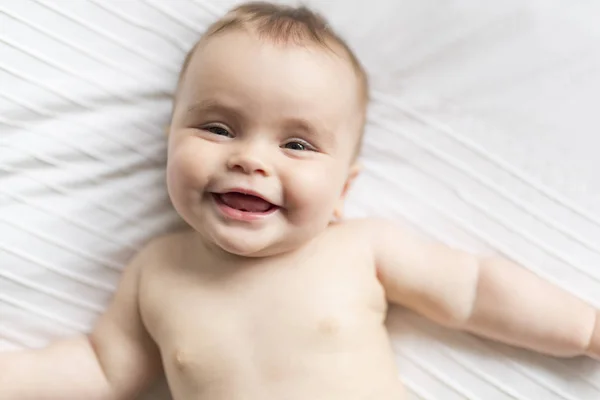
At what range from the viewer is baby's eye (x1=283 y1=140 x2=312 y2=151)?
987 mm

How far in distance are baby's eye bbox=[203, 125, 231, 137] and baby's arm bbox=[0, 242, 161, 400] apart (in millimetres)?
233

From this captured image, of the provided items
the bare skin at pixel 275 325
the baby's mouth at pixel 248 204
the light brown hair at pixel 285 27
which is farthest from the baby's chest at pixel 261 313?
the light brown hair at pixel 285 27

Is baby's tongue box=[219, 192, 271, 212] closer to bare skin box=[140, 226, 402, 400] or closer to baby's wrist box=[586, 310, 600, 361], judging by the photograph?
bare skin box=[140, 226, 402, 400]

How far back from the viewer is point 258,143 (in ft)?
3.14

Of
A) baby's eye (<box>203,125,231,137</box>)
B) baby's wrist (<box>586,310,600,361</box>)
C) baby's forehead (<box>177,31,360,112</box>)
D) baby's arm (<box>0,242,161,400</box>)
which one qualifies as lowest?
baby's arm (<box>0,242,161,400</box>)

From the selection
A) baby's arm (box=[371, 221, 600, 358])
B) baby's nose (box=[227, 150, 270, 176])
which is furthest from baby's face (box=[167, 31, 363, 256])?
baby's arm (box=[371, 221, 600, 358])

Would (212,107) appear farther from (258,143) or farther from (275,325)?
(275,325)

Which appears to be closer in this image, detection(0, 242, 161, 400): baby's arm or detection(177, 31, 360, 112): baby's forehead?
detection(177, 31, 360, 112): baby's forehead

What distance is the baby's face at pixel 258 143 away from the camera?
951 millimetres

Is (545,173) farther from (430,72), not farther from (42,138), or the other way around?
(42,138)

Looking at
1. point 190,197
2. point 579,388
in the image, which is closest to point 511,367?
point 579,388

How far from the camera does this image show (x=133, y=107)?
1140 mm

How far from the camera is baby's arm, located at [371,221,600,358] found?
3.44 ft

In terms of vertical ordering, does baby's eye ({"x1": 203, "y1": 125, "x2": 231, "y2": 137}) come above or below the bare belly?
above
